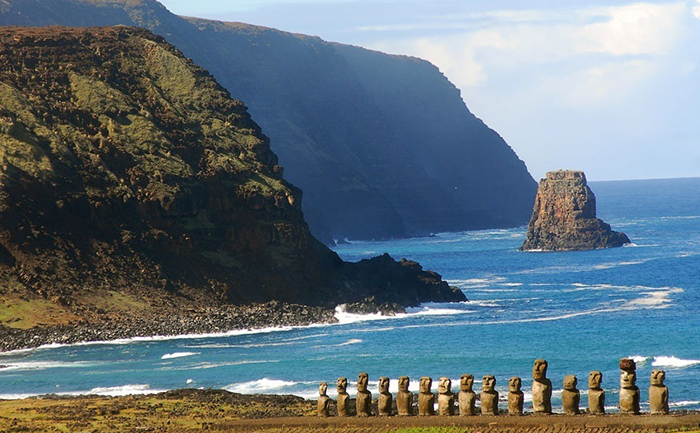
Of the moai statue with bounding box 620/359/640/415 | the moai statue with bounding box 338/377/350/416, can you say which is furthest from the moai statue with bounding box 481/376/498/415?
the moai statue with bounding box 338/377/350/416

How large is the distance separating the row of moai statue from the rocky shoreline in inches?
2447

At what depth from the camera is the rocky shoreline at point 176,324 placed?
10131cm

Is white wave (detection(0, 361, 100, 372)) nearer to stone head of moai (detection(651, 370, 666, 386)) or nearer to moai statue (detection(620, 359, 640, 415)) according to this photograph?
moai statue (detection(620, 359, 640, 415))

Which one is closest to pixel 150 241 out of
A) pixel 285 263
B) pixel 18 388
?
pixel 285 263

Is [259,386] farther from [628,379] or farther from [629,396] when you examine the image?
[628,379]

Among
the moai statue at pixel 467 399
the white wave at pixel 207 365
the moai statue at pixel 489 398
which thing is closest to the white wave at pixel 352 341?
the white wave at pixel 207 365

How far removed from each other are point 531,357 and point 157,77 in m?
71.2

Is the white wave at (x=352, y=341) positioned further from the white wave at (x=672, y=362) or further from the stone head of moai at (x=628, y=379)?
the stone head of moai at (x=628, y=379)

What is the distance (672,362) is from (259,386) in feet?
91.6

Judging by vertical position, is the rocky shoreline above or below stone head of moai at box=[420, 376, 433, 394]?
below

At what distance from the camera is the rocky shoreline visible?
10131 centimetres

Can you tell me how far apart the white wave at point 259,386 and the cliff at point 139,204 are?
32.4 m

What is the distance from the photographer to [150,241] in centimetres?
12038

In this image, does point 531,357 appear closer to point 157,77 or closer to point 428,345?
point 428,345
